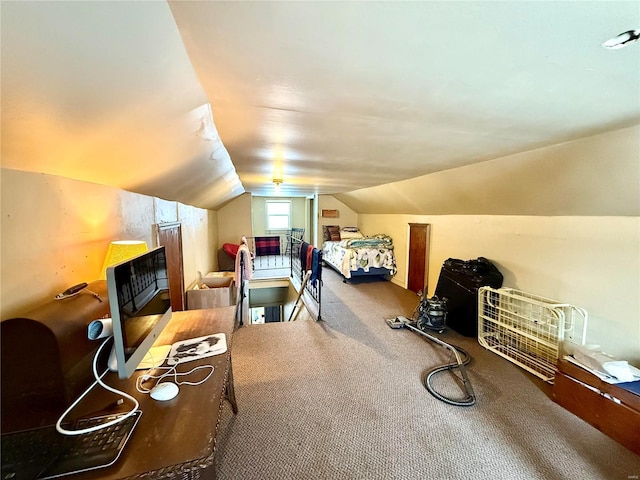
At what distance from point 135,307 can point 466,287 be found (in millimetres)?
3410

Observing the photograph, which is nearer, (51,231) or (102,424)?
(102,424)

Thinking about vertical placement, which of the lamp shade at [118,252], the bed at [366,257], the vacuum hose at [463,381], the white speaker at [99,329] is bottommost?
the vacuum hose at [463,381]

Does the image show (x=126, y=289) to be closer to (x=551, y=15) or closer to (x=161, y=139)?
(x=161, y=139)

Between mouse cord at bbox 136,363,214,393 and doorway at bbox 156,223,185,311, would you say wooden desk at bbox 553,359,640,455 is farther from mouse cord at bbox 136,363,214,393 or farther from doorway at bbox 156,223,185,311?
doorway at bbox 156,223,185,311

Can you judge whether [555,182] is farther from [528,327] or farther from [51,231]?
[51,231]

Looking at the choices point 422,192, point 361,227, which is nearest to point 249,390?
point 422,192

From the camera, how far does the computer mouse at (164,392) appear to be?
103 centimetres

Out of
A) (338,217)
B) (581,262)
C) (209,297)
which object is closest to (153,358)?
(209,297)

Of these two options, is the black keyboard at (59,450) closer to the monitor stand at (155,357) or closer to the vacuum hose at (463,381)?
the monitor stand at (155,357)

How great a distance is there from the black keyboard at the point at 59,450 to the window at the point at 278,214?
314 inches

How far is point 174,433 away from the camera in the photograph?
0.88 m

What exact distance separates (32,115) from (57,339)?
0.76 m

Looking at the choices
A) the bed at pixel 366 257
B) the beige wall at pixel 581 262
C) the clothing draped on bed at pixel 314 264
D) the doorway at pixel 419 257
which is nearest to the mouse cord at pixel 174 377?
the clothing draped on bed at pixel 314 264

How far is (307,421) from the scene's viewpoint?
1909mm
